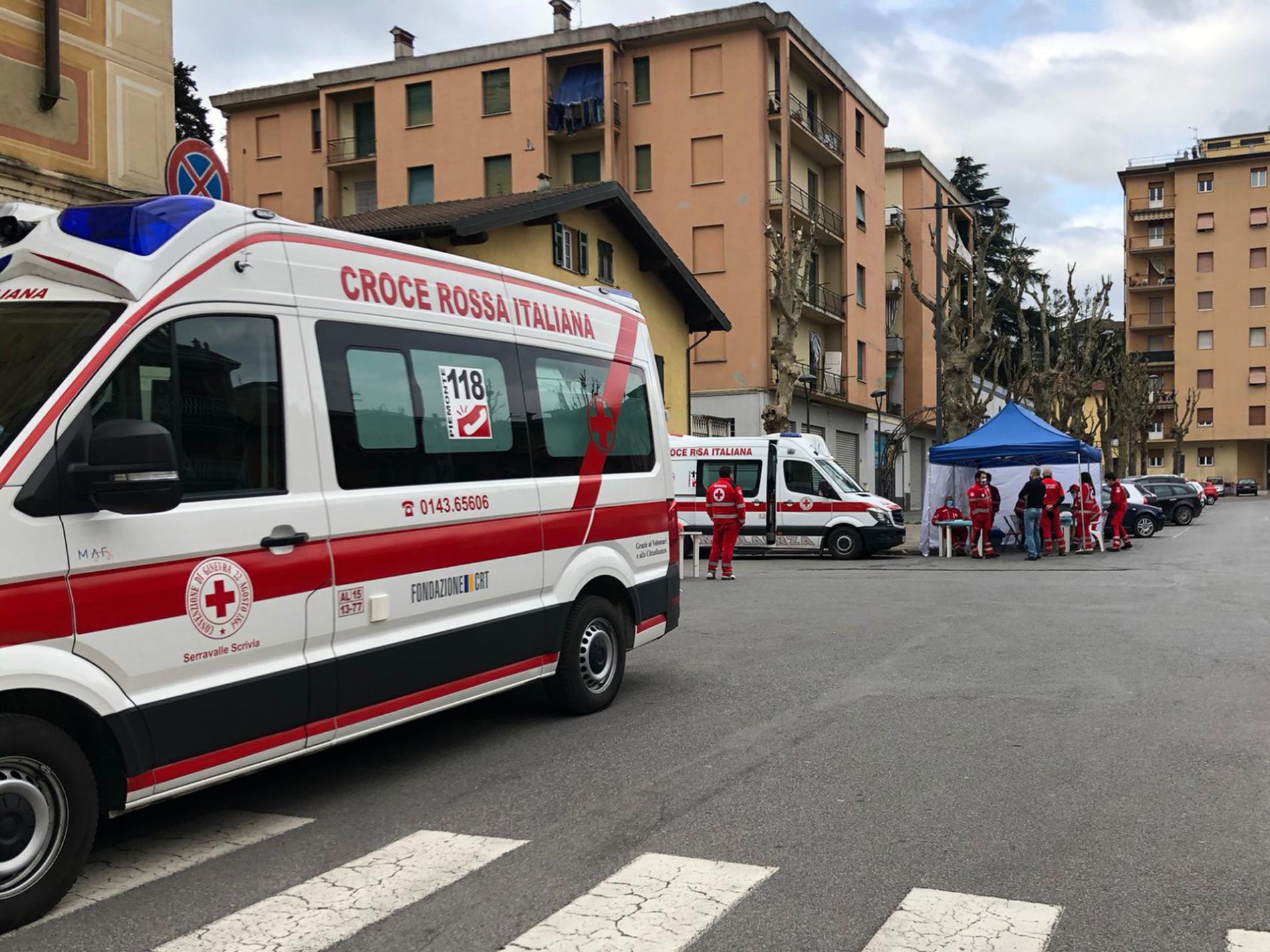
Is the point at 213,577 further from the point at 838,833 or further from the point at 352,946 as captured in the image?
the point at 838,833

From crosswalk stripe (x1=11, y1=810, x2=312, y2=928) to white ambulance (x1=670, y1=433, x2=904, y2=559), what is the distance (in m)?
17.9

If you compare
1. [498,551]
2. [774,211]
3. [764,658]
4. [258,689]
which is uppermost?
[774,211]

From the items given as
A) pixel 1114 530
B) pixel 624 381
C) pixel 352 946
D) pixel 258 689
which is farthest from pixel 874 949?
pixel 1114 530

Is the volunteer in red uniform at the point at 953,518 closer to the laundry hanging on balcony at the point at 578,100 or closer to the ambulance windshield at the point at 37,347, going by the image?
the laundry hanging on balcony at the point at 578,100

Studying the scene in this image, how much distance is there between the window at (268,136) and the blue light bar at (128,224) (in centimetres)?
4477

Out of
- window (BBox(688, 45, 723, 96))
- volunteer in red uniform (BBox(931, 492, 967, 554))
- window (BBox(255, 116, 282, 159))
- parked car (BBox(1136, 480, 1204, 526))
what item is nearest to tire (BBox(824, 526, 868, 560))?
volunteer in red uniform (BBox(931, 492, 967, 554))

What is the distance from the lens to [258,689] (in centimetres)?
484

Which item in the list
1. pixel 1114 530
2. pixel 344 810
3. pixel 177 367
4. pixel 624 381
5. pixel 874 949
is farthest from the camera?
pixel 1114 530

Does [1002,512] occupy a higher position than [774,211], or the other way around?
[774,211]

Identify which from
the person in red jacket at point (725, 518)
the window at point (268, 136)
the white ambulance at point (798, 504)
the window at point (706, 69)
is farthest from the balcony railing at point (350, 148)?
the person in red jacket at point (725, 518)

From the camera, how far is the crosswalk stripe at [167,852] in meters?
4.32

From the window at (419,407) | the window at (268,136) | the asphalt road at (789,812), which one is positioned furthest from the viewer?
the window at (268,136)

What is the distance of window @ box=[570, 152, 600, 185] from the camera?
40.2 meters

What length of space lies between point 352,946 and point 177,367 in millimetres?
2319
